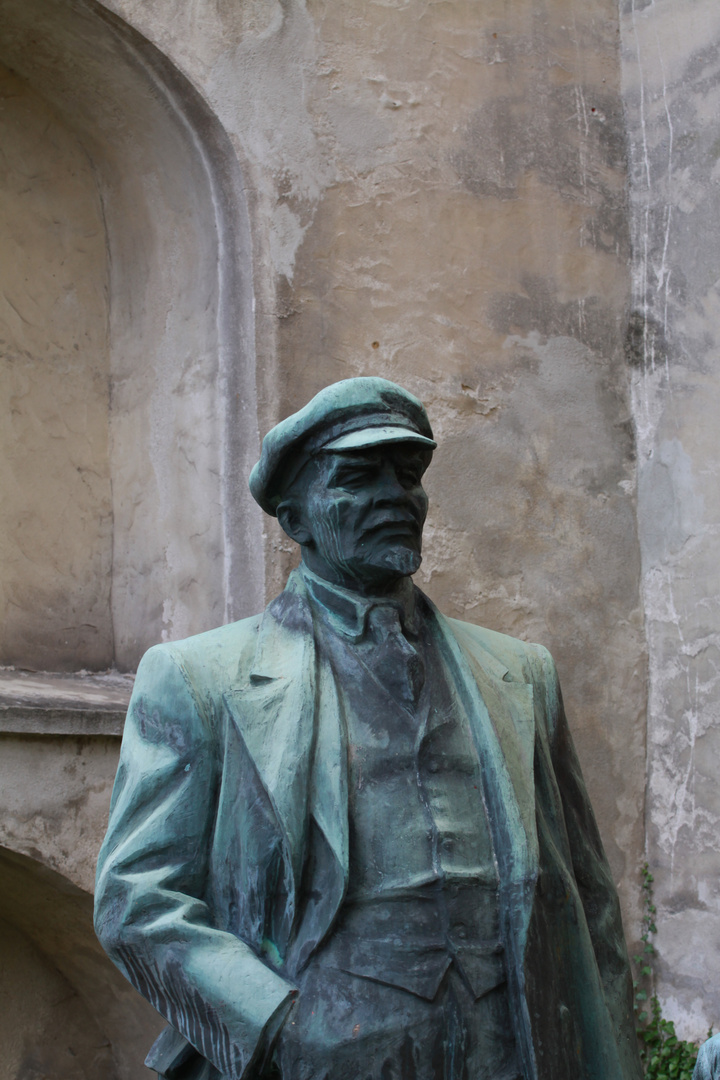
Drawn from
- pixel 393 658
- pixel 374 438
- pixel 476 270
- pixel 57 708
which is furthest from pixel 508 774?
pixel 476 270

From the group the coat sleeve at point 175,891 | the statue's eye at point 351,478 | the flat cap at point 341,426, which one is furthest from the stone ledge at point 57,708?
the statue's eye at point 351,478

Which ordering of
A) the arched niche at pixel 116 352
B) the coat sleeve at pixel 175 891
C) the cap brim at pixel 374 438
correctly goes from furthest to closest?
the arched niche at pixel 116 352, the cap brim at pixel 374 438, the coat sleeve at pixel 175 891

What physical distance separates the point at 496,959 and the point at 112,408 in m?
3.01

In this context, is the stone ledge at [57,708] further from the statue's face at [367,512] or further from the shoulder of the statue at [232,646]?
the statue's face at [367,512]

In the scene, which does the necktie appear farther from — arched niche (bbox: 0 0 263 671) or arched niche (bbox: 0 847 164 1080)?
arched niche (bbox: 0 847 164 1080)

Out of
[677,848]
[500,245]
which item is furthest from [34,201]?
[677,848]

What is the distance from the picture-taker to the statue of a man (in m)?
1.78

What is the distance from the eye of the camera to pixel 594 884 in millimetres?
2117

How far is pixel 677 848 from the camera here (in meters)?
4.21

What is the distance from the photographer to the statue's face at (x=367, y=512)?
79.0 inches

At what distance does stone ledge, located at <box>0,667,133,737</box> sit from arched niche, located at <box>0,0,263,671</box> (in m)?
0.30

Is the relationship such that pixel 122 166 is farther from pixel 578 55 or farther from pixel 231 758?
pixel 231 758

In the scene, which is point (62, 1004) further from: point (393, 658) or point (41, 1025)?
point (393, 658)

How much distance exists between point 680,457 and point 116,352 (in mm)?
2115
